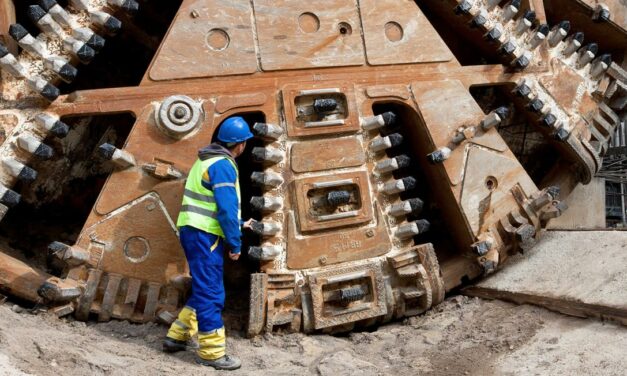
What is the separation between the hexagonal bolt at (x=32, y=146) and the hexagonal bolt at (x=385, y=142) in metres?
2.13

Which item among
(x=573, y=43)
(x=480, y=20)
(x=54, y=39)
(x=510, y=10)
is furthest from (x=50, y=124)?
(x=573, y=43)

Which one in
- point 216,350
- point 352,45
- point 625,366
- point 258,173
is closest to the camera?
point 625,366

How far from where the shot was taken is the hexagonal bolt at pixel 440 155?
4.96m

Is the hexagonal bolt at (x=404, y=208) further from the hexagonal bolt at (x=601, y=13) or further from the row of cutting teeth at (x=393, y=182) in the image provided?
the hexagonal bolt at (x=601, y=13)

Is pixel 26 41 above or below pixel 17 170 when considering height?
above

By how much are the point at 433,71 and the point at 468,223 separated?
3.82 ft

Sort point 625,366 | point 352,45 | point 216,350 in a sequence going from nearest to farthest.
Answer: point 625,366 → point 216,350 → point 352,45

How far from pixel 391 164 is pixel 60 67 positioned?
2252mm

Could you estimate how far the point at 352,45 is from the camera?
4.98 meters

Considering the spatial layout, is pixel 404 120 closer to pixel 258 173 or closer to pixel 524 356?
pixel 258 173

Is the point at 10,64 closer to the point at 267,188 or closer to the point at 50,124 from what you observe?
the point at 50,124

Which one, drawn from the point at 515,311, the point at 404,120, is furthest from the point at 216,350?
the point at 404,120

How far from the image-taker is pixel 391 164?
4770mm

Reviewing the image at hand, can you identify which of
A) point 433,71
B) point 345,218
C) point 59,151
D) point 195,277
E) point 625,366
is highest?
point 433,71
